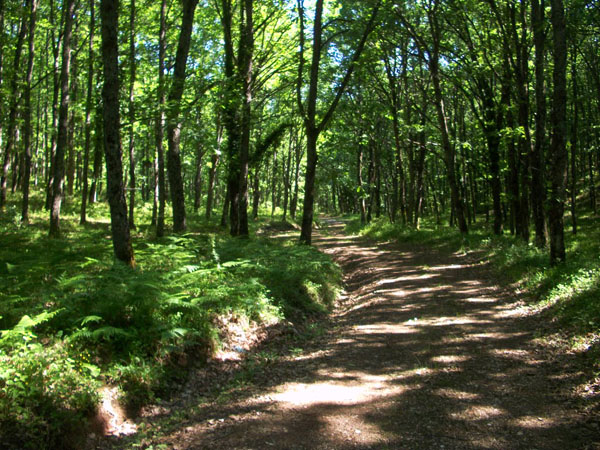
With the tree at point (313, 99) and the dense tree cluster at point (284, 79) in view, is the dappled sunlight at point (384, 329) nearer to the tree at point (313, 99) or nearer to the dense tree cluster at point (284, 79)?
the dense tree cluster at point (284, 79)

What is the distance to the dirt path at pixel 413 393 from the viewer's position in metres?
4.29

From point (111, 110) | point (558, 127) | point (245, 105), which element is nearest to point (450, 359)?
point (558, 127)

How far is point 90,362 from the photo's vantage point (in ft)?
17.1

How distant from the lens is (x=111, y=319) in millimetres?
6148

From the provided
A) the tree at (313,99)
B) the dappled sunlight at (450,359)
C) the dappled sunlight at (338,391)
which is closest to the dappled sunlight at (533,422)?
the dappled sunlight at (338,391)

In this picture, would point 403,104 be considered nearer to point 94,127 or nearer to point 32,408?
point 94,127

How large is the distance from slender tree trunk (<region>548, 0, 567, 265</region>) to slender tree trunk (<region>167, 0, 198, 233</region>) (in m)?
9.01

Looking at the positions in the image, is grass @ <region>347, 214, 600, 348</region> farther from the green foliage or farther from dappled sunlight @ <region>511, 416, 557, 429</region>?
the green foliage

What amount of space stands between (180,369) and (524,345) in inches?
211

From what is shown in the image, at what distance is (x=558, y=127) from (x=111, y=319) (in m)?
10.5

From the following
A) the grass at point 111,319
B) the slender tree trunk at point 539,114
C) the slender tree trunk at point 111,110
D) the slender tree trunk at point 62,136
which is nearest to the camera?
the grass at point 111,319

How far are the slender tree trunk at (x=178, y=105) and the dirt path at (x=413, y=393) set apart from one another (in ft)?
20.4

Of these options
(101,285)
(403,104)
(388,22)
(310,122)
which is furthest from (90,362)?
(403,104)

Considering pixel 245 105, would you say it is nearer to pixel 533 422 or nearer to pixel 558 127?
pixel 558 127
